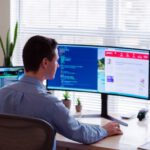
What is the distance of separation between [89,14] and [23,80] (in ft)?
4.78

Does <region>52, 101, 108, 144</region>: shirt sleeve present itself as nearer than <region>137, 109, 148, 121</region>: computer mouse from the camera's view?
Yes

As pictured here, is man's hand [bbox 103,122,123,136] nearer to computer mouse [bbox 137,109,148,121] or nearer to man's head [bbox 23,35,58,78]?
computer mouse [bbox 137,109,148,121]

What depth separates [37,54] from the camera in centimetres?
206

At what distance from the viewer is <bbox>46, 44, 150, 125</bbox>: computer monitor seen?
2.51 metres

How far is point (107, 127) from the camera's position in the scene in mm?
2303

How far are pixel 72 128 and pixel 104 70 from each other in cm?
70

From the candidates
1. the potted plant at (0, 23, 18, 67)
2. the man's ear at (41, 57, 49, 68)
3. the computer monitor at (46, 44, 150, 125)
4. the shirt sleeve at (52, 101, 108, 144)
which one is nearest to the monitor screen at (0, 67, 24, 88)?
the computer monitor at (46, 44, 150, 125)

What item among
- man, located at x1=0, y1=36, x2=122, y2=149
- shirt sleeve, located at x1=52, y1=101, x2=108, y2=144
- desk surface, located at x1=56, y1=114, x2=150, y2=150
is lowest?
desk surface, located at x1=56, y1=114, x2=150, y2=150

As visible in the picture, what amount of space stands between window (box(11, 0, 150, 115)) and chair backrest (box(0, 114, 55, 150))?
152cm

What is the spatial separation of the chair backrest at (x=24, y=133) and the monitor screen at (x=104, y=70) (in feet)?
3.12

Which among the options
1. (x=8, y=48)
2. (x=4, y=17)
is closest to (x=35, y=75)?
(x=8, y=48)

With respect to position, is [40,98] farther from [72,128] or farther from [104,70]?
[104,70]

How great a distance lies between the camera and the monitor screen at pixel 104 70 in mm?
2514

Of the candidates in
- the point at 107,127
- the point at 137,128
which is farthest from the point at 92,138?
the point at 137,128
